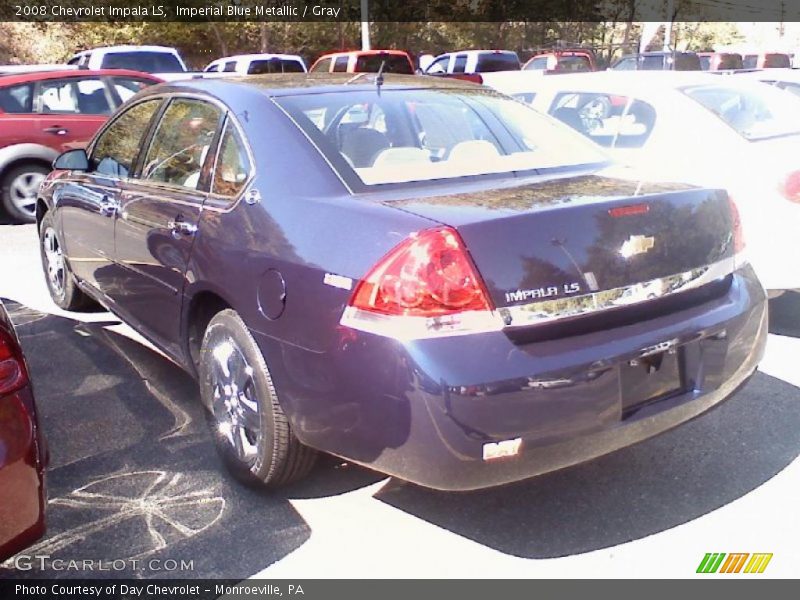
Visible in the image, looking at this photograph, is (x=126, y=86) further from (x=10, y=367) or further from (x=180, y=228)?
(x=10, y=367)

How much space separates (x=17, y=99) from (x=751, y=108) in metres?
8.06

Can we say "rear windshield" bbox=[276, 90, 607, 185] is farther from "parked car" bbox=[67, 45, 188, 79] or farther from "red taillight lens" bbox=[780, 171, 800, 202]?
"parked car" bbox=[67, 45, 188, 79]

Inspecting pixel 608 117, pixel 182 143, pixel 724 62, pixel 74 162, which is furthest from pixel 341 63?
pixel 182 143

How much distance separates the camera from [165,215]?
3777 mm

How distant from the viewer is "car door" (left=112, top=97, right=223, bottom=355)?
143 inches

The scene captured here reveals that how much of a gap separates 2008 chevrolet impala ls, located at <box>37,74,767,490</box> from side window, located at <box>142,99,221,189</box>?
2 centimetres

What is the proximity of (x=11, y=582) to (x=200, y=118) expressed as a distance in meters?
2.10

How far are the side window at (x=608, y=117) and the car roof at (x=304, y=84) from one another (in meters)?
1.73

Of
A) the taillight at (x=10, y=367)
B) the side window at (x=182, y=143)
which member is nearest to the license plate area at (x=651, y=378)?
the taillight at (x=10, y=367)

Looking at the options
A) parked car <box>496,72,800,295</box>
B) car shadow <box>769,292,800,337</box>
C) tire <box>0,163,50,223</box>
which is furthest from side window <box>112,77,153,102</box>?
car shadow <box>769,292,800,337</box>

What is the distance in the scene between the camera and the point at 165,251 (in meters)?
3.75

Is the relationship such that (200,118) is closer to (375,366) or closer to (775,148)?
(375,366)

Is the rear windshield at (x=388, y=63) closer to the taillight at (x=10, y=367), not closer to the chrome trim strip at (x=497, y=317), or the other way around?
the chrome trim strip at (x=497, y=317)

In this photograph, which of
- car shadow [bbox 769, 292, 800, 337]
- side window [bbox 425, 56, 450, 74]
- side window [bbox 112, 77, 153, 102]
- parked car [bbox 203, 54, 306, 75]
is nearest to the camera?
car shadow [bbox 769, 292, 800, 337]
